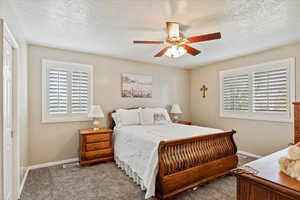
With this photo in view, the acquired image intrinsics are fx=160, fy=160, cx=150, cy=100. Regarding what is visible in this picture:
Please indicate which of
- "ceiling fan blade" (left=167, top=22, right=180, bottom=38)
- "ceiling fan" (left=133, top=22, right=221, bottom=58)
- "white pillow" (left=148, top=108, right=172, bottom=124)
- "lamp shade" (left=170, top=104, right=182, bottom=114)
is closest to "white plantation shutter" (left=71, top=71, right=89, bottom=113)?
"white pillow" (left=148, top=108, right=172, bottom=124)

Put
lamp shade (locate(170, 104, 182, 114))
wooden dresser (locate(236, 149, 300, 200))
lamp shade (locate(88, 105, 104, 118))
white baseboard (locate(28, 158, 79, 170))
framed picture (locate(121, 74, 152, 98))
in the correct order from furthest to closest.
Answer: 1. lamp shade (locate(170, 104, 182, 114))
2. framed picture (locate(121, 74, 152, 98))
3. lamp shade (locate(88, 105, 104, 118))
4. white baseboard (locate(28, 158, 79, 170))
5. wooden dresser (locate(236, 149, 300, 200))

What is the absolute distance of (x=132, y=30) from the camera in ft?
8.52

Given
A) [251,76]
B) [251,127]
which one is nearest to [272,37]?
[251,76]

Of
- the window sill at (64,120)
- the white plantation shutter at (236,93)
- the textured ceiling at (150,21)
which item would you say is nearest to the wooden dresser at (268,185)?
the textured ceiling at (150,21)

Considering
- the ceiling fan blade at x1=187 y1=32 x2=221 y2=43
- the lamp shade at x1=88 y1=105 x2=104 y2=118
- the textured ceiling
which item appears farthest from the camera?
the lamp shade at x1=88 y1=105 x2=104 y2=118

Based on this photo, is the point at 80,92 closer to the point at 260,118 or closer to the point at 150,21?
the point at 150,21

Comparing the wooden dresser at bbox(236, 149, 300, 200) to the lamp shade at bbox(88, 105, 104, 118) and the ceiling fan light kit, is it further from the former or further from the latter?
the lamp shade at bbox(88, 105, 104, 118)

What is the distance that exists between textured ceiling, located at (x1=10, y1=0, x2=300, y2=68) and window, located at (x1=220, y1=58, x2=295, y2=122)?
55 cm

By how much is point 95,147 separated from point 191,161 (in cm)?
205

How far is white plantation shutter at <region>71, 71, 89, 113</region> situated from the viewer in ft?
11.9

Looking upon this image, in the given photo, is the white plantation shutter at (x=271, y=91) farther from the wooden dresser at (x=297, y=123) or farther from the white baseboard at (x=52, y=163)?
the white baseboard at (x=52, y=163)

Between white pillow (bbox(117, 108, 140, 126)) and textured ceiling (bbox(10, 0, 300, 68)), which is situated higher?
textured ceiling (bbox(10, 0, 300, 68))

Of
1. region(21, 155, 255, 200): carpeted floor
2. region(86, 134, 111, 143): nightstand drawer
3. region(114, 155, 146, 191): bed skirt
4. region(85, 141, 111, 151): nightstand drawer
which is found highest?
region(86, 134, 111, 143): nightstand drawer

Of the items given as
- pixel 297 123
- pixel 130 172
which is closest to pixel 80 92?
pixel 130 172
